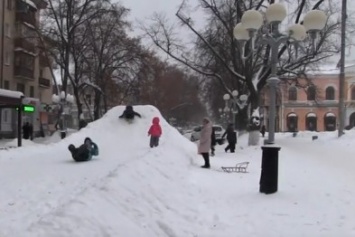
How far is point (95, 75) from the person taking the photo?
142 feet

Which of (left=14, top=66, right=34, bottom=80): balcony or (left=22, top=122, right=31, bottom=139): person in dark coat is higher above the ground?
(left=14, top=66, right=34, bottom=80): balcony

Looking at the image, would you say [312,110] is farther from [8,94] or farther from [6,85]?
[8,94]

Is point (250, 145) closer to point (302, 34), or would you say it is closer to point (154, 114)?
point (154, 114)

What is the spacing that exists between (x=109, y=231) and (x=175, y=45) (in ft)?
95.8

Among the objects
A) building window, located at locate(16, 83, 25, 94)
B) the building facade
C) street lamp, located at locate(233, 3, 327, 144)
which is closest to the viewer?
street lamp, located at locate(233, 3, 327, 144)

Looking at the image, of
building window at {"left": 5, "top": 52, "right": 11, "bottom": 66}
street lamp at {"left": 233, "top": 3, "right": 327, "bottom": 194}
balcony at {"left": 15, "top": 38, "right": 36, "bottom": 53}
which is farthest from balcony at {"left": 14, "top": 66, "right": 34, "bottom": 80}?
street lamp at {"left": 233, "top": 3, "right": 327, "bottom": 194}

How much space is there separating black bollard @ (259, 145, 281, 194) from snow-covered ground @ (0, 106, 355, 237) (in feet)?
0.60

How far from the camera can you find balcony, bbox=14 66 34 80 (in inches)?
1856

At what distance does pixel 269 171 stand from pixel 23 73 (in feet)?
133

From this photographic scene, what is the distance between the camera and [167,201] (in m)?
9.46

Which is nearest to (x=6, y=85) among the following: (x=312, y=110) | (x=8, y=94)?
(x=8, y=94)

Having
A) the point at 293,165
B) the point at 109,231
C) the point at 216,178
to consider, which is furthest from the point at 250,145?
the point at 109,231

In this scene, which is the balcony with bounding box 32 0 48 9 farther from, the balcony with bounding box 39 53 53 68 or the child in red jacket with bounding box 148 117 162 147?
the child in red jacket with bounding box 148 117 162 147

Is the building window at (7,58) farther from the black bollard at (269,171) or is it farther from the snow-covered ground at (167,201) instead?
the black bollard at (269,171)
